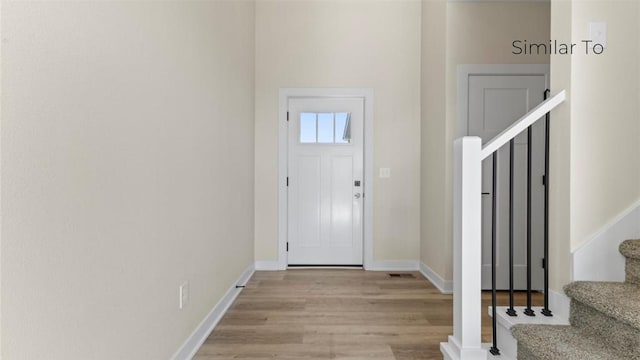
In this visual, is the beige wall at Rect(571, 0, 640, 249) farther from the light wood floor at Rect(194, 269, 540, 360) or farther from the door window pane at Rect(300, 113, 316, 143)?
the door window pane at Rect(300, 113, 316, 143)

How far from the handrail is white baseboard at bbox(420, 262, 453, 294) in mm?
1676

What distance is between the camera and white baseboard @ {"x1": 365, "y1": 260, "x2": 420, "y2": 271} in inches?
148

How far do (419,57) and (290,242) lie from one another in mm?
2426

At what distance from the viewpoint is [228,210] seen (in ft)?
8.95

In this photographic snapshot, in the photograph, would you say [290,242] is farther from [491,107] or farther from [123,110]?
[123,110]

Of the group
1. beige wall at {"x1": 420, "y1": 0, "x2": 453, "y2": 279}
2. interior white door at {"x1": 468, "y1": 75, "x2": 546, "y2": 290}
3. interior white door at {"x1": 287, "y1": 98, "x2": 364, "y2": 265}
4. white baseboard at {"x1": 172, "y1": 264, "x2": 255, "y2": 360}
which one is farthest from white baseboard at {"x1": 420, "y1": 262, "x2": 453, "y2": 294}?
white baseboard at {"x1": 172, "y1": 264, "x2": 255, "y2": 360}

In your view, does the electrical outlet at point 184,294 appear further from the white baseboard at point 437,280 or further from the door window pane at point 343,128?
the door window pane at point 343,128

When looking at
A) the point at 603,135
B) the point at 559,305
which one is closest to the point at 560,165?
the point at 603,135

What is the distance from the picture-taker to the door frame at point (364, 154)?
3.75 metres

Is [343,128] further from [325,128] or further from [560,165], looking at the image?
[560,165]

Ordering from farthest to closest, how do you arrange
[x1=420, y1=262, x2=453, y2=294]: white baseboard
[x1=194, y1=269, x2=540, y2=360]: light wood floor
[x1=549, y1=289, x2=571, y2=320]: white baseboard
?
[x1=420, y1=262, x2=453, y2=294]: white baseboard
[x1=194, y1=269, x2=540, y2=360]: light wood floor
[x1=549, y1=289, x2=571, y2=320]: white baseboard

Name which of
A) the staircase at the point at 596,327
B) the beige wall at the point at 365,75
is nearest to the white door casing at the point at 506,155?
the beige wall at the point at 365,75

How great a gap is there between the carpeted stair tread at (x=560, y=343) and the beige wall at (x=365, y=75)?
7.27 feet

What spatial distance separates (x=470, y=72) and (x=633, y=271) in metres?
2.01
